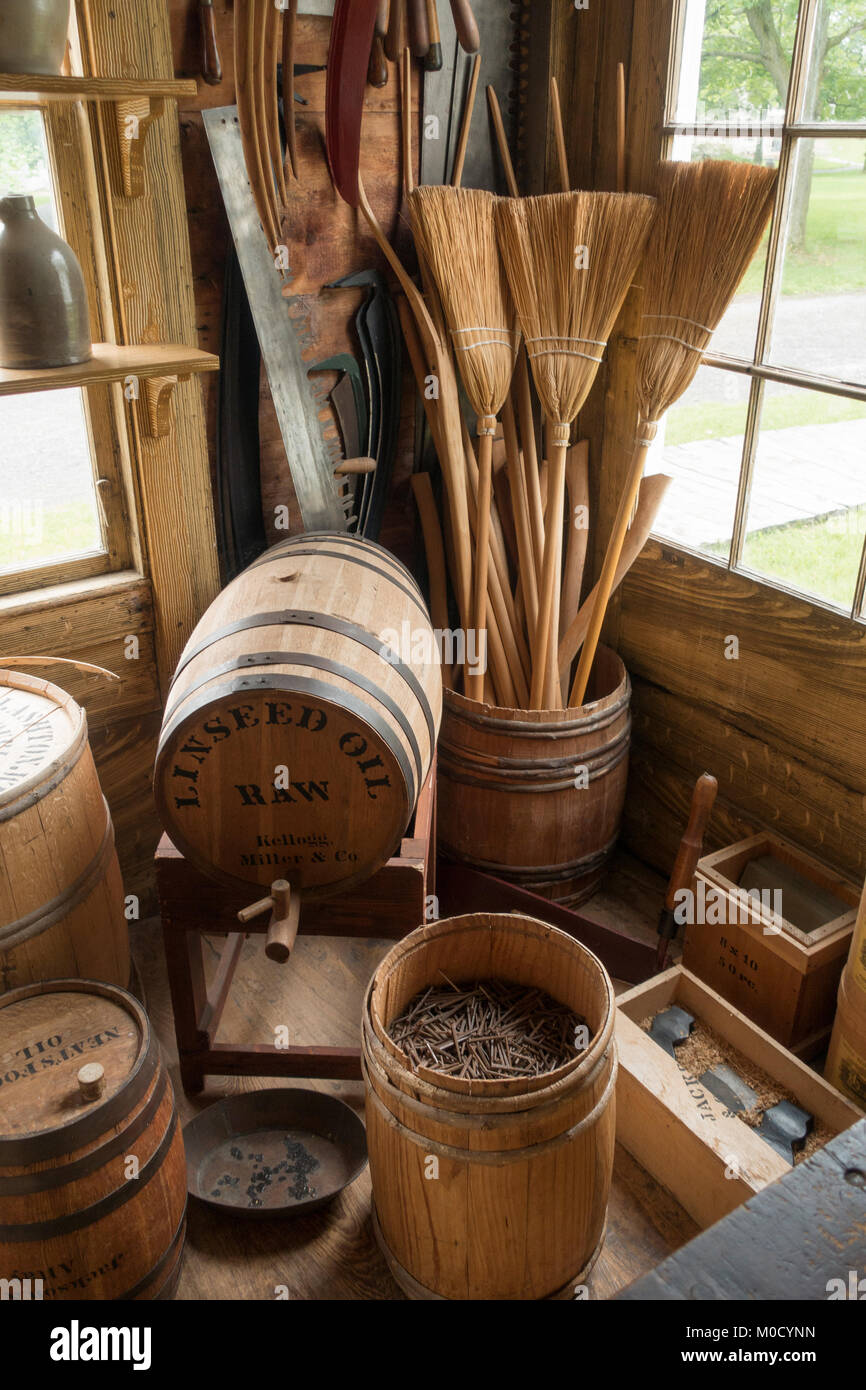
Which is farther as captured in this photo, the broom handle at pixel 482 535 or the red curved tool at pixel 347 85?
the broom handle at pixel 482 535

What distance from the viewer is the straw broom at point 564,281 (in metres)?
2.55

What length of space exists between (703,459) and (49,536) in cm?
167

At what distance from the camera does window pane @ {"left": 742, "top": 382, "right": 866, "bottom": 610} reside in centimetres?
233

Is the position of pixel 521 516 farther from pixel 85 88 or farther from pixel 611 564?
pixel 85 88

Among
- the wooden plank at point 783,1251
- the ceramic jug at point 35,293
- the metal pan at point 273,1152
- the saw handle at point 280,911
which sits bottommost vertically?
the metal pan at point 273,1152

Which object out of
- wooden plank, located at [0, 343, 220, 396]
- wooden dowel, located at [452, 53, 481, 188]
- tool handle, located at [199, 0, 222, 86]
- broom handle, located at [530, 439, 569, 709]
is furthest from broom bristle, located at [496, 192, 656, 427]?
wooden plank, located at [0, 343, 220, 396]

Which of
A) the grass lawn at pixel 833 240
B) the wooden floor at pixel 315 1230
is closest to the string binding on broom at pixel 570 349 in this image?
the grass lawn at pixel 833 240

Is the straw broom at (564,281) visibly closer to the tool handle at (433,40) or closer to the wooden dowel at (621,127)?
the wooden dowel at (621,127)

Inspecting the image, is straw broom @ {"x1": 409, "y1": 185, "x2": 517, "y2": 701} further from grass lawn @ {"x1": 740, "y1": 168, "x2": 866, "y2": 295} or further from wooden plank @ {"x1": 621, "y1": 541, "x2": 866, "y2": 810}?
grass lawn @ {"x1": 740, "y1": 168, "x2": 866, "y2": 295}

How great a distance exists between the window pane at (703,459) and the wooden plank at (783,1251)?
72.6 inches

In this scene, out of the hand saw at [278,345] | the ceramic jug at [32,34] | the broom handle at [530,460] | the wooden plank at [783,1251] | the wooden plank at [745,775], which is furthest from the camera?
the broom handle at [530,460]

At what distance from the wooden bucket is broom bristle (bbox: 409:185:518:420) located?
0.80 metres

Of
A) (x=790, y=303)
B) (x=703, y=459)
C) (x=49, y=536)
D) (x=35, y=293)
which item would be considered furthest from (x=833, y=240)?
(x=49, y=536)
